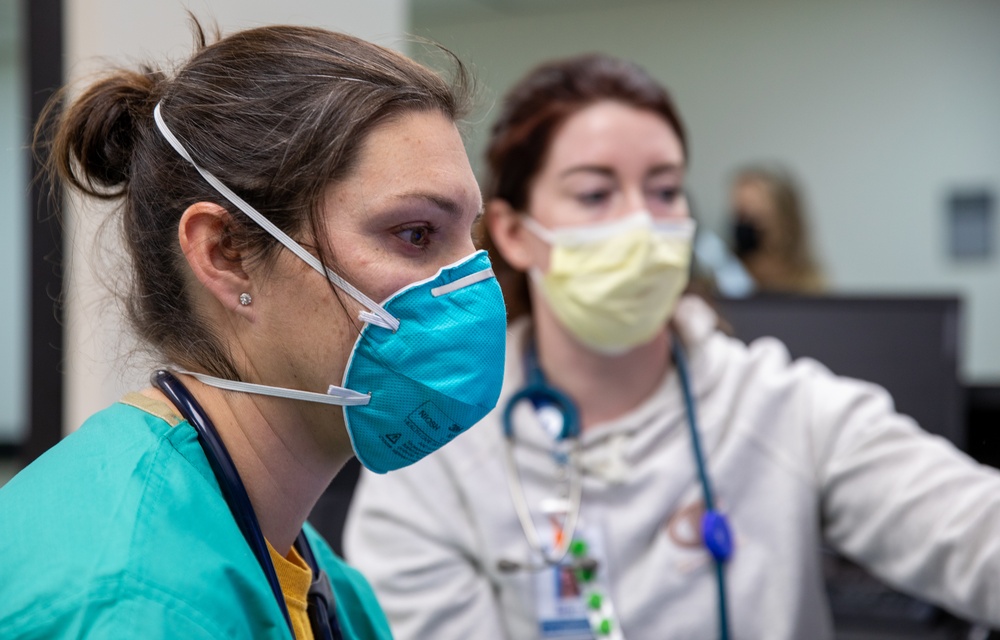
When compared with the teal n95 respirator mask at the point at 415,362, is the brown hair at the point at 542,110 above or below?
above

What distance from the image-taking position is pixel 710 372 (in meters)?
1.68

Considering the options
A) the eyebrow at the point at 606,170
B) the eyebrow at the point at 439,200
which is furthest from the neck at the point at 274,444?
the eyebrow at the point at 606,170

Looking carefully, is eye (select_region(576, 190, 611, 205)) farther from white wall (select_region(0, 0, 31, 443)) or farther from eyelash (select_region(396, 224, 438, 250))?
white wall (select_region(0, 0, 31, 443))

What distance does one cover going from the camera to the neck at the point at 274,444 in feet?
3.05

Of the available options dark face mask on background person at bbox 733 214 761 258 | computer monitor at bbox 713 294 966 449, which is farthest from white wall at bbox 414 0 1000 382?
computer monitor at bbox 713 294 966 449

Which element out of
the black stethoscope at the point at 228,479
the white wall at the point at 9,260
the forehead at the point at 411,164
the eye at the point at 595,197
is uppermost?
the forehead at the point at 411,164

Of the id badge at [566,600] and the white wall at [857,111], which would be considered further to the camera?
the white wall at [857,111]

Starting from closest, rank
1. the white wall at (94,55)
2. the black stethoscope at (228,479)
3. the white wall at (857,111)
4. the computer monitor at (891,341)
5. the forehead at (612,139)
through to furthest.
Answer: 1. the black stethoscope at (228,479)
2. the forehead at (612,139)
3. the white wall at (94,55)
4. the computer monitor at (891,341)
5. the white wall at (857,111)

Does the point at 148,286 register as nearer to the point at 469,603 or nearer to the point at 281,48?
the point at 281,48

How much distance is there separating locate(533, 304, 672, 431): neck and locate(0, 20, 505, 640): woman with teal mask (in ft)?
2.27

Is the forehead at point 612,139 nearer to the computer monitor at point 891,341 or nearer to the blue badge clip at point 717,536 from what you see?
the computer monitor at point 891,341

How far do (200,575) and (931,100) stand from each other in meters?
5.81

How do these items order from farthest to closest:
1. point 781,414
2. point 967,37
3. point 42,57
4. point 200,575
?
point 967,37 < point 42,57 < point 781,414 < point 200,575

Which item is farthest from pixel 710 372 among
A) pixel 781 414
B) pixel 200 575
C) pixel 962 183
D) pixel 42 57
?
pixel 962 183
